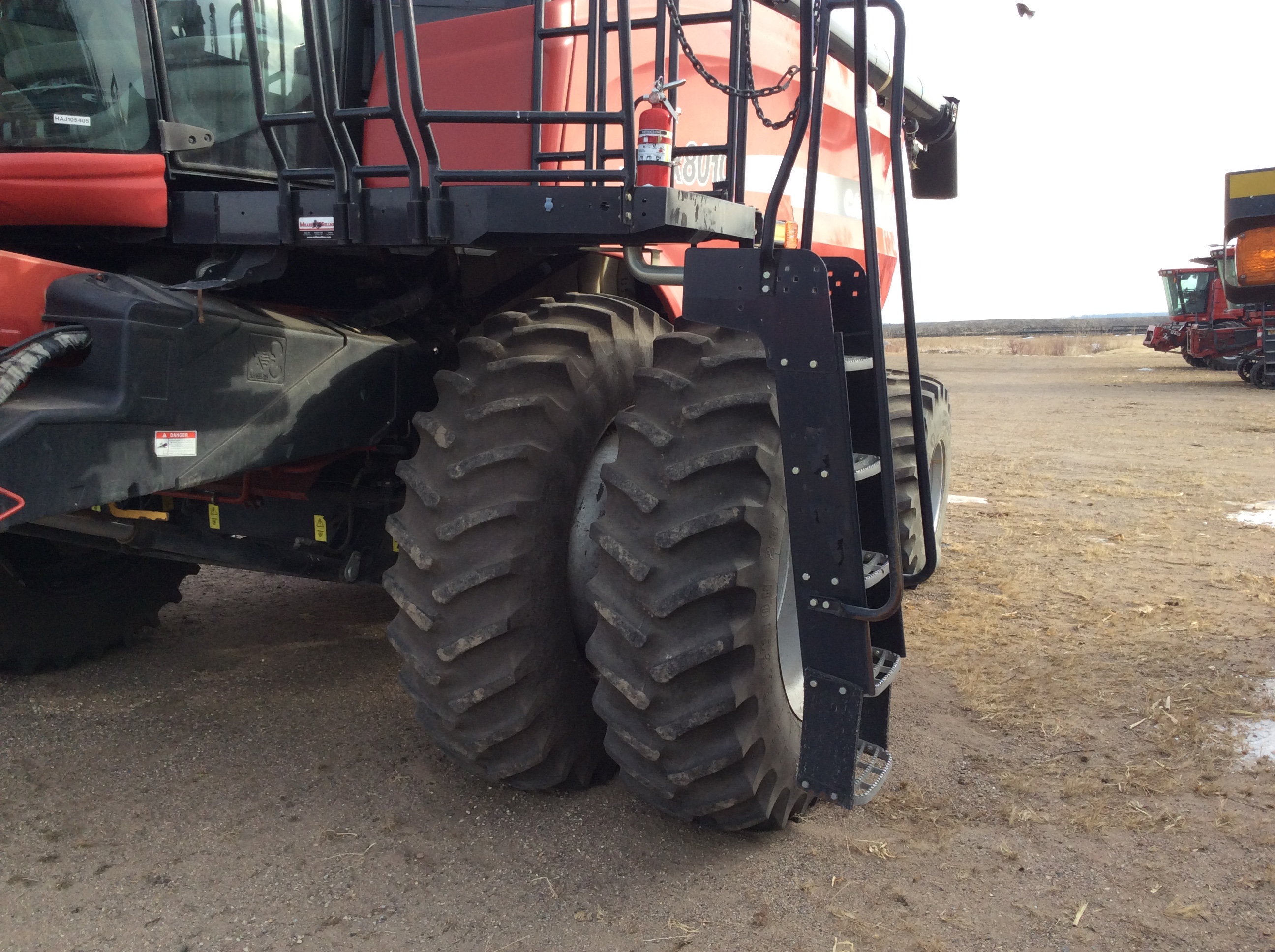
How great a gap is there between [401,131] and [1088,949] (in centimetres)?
264

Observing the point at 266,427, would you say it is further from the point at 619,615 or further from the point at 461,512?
the point at 619,615

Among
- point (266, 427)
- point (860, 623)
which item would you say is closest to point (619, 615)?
point (860, 623)

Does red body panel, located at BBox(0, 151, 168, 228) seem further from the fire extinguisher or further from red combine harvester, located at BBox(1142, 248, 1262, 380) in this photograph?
red combine harvester, located at BBox(1142, 248, 1262, 380)

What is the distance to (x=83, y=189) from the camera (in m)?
2.93

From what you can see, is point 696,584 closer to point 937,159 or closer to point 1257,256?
point 1257,256

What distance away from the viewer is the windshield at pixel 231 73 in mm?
3129

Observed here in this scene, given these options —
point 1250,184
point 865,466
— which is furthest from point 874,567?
point 1250,184

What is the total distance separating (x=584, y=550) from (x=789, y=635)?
2.27 ft

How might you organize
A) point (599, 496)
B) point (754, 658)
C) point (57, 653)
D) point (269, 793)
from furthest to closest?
point (57, 653) → point (269, 793) → point (599, 496) → point (754, 658)

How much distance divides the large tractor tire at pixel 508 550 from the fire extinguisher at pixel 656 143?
56 cm

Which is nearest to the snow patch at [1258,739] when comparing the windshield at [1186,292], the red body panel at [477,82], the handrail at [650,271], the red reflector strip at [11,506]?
the handrail at [650,271]

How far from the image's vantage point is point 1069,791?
3.51 m

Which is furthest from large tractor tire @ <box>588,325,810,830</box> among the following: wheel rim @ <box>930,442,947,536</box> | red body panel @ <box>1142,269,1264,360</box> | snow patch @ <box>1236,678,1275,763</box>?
red body panel @ <box>1142,269,1264,360</box>

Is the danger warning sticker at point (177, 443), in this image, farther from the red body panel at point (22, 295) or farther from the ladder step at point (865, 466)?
the ladder step at point (865, 466)
